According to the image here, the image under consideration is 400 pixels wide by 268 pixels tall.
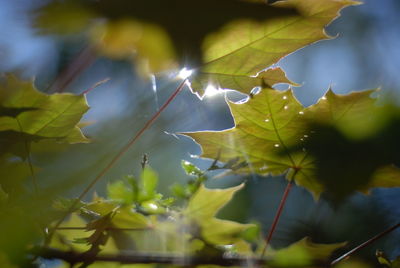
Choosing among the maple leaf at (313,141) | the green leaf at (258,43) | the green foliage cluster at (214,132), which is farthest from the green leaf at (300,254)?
the green leaf at (258,43)

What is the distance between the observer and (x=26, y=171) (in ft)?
2.48

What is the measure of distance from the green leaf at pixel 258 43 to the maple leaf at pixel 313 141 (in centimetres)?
5

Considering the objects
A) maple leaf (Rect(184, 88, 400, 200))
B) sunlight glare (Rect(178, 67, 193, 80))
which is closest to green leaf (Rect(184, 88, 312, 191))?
maple leaf (Rect(184, 88, 400, 200))

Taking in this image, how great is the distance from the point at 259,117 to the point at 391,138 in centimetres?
21

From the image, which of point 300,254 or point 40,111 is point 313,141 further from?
point 40,111

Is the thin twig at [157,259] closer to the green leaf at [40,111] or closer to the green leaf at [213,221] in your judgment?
the green leaf at [213,221]

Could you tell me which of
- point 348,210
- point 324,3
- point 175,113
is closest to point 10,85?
point 324,3

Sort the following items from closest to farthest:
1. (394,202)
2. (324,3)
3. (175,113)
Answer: (324,3) → (175,113) → (394,202)

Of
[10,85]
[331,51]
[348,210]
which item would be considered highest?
[10,85]

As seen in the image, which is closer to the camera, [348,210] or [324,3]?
[324,3]

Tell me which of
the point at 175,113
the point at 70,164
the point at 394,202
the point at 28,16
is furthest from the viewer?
the point at 394,202

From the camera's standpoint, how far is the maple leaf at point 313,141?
2.15 feet

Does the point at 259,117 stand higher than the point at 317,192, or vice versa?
the point at 259,117

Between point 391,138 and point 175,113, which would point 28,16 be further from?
point 175,113
